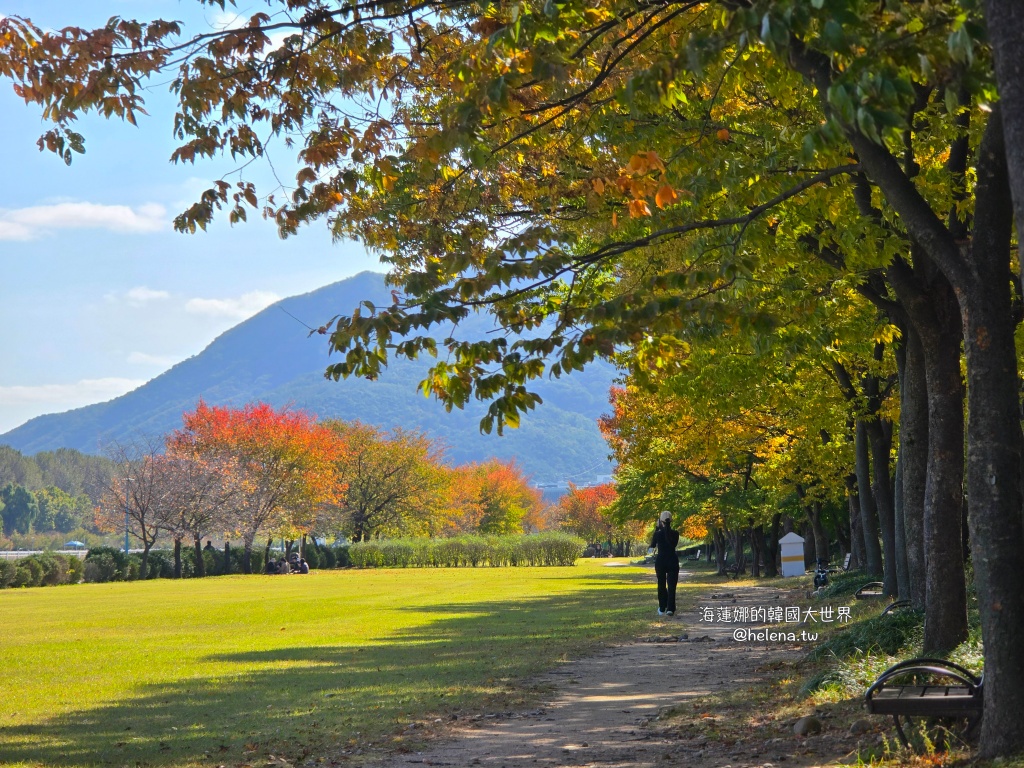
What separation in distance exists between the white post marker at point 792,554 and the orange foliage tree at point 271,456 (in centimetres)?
4623

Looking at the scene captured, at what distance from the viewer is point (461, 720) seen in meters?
9.19

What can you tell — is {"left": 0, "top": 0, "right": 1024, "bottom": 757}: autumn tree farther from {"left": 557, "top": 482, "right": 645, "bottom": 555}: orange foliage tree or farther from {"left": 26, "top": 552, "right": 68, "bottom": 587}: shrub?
{"left": 557, "top": 482, "right": 645, "bottom": 555}: orange foliage tree

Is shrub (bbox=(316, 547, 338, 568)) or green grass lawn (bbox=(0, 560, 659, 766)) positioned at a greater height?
green grass lawn (bbox=(0, 560, 659, 766))

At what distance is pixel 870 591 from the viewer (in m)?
19.8

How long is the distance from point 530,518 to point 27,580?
4534 inches

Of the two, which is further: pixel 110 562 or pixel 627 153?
pixel 110 562

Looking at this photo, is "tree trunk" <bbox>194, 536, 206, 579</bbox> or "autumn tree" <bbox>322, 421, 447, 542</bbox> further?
"autumn tree" <bbox>322, 421, 447, 542</bbox>

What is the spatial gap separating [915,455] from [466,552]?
63.3 meters

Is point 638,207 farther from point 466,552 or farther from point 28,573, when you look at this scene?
point 466,552

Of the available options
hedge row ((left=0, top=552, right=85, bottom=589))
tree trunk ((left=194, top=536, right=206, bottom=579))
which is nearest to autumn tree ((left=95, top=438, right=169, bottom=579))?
tree trunk ((left=194, top=536, right=206, bottom=579))

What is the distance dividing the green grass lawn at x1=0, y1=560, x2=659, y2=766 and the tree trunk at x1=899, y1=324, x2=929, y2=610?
15.0 feet

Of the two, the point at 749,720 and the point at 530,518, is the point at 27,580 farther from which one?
the point at 530,518

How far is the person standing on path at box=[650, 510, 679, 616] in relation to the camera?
18.3 metres

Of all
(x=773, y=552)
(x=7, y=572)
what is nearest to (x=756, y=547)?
(x=773, y=552)
